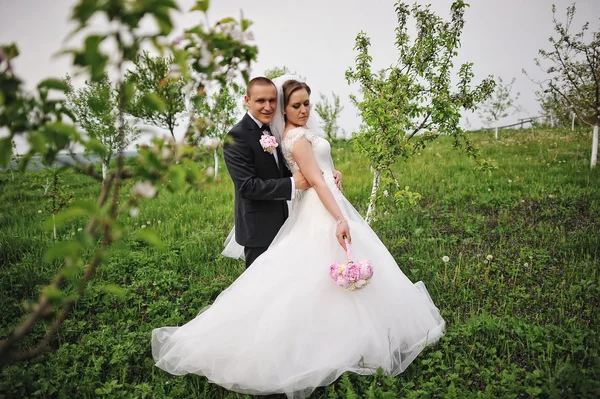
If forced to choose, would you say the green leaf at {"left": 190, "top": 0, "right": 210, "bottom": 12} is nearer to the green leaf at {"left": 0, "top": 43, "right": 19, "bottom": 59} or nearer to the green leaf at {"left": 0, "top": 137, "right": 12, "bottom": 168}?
the green leaf at {"left": 0, "top": 43, "right": 19, "bottom": 59}

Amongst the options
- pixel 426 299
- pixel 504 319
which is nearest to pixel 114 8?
pixel 426 299

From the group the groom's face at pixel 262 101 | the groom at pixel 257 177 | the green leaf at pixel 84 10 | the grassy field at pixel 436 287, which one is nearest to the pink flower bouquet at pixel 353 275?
the grassy field at pixel 436 287

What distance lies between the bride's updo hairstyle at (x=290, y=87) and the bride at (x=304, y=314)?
1 centimetres

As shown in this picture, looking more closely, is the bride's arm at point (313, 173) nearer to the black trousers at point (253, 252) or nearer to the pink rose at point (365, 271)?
the pink rose at point (365, 271)

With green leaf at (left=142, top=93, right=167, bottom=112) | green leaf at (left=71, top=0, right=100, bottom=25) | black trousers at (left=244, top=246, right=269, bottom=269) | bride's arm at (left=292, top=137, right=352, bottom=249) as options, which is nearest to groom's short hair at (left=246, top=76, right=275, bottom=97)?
bride's arm at (left=292, top=137, right=352, bottom=249)

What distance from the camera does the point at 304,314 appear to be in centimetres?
333

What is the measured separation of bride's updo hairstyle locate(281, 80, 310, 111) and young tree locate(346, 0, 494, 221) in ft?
5.08

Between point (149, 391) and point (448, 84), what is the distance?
5.29 meters

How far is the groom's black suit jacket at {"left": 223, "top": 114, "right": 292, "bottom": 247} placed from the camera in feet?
12.0

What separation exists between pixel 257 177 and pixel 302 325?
5.05ft

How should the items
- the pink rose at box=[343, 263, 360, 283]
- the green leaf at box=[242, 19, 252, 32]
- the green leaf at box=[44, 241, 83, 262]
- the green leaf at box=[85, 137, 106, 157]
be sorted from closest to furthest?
the green leaf at box=[44, 241, 83, 262] → the green leaf at box=[85, 137, 106, 157] → the green leaf at box=[242, 19, 252, 32] → the pink rose at box=[343, 263, 360, 283]

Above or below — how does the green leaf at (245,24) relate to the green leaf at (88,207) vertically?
above

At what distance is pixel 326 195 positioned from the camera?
3590 millimetres

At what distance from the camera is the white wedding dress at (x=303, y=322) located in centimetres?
315
